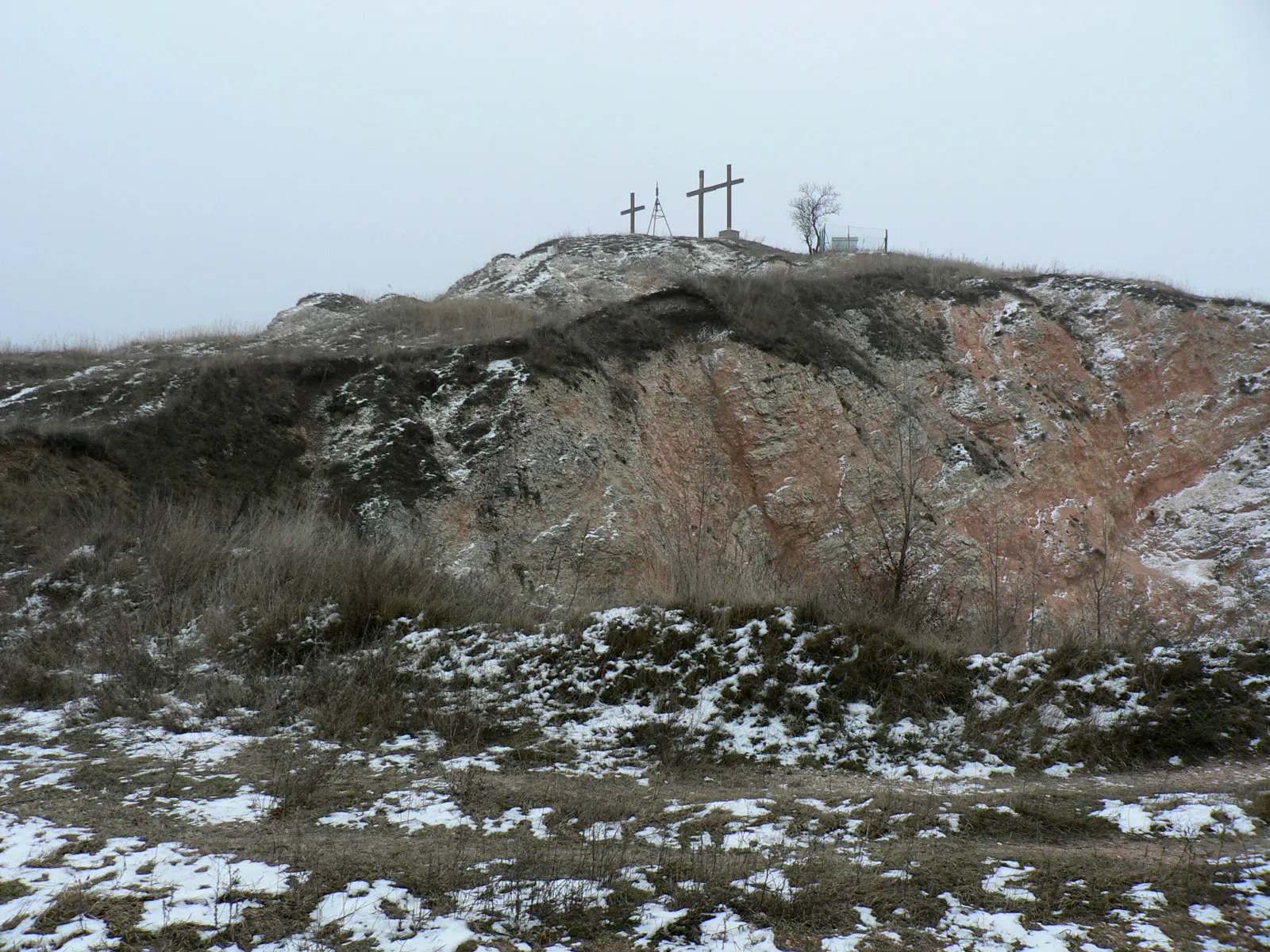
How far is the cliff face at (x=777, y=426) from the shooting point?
11633 millimetres

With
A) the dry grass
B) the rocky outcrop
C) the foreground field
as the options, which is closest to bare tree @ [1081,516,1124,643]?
the foreground field

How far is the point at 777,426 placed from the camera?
14812 mm

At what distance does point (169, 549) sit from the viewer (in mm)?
8195

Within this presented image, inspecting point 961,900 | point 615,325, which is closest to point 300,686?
point 961,900

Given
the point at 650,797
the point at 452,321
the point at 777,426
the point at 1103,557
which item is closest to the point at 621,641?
the point at 650,797

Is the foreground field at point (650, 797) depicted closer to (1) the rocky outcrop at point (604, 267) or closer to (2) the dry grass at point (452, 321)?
(2) the dry grass at point (452, 321)

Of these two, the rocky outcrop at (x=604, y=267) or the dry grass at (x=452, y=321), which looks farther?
the rocky outcrop at (x=604, y=267)

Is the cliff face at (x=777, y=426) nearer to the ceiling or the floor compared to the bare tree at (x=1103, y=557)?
nearer to the ceiling

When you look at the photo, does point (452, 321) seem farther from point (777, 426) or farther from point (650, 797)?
point (650, 797)

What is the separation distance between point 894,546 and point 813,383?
158 inches

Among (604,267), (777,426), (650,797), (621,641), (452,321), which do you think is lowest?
(650,797)

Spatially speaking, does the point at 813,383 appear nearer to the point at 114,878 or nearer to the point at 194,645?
the point at 194,645

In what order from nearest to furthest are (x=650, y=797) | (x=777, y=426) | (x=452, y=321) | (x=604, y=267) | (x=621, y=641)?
(x=650, y=797)
(x=621, y=641)
(x=777, y=426)
(x=452, y=321)
(x=604, y=267)

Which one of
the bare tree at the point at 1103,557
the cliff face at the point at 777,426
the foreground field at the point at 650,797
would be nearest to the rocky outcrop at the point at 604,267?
the cliff face at the point at 777,426
